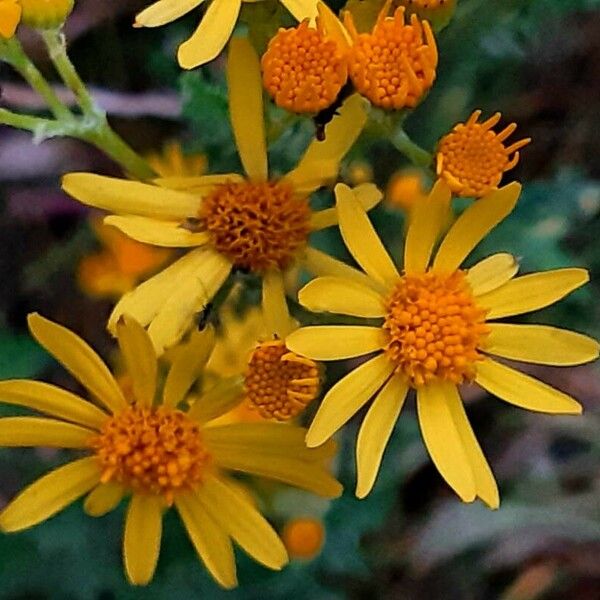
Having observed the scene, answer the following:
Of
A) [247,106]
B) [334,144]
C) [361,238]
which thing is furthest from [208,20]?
[361,238]

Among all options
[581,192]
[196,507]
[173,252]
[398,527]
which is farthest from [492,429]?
[196,507]

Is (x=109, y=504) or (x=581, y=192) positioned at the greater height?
(x=581, y=192)

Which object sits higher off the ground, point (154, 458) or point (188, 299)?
point (188, 299)

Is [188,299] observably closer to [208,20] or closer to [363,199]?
[363,199]

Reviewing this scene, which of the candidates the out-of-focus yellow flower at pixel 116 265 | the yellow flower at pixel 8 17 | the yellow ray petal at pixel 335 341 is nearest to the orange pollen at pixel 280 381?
the yellow ray petal at pixel 335 341

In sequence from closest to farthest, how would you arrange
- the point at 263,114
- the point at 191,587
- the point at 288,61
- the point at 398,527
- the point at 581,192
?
the point at 288,61
the point at 263,114
the point at 191,587
the point at 581,192
the point at 398,527

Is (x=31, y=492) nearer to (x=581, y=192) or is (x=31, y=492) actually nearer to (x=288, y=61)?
(x=288, y=61)

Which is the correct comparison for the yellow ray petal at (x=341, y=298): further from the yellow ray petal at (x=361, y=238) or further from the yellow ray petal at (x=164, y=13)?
the yellow ray petal at (x=164, y=13)
